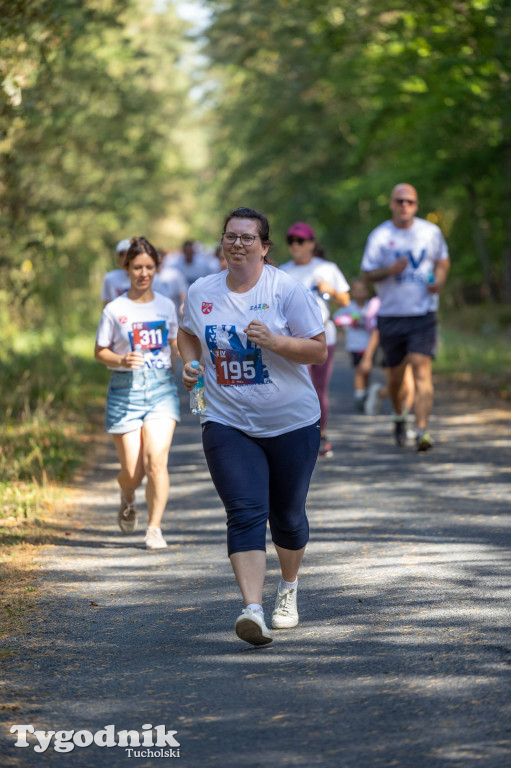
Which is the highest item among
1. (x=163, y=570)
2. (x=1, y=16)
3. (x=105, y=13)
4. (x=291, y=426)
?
Answer: (x=105, y=13)

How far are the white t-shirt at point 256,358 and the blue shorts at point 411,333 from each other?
5.88 meters

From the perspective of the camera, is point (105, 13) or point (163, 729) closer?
point (163, 729)

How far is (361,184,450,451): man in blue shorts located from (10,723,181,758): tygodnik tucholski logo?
7.35 meters

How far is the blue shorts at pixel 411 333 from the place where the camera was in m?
11.4

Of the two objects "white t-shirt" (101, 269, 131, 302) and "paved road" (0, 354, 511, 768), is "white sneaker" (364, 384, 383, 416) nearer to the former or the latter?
"white t-shirt" (101, 269, 131, 302)

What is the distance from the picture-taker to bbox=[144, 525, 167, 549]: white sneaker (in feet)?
26.2

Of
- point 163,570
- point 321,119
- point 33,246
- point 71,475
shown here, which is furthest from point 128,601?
point 321,119

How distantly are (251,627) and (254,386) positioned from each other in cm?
111

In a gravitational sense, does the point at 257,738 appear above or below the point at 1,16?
below

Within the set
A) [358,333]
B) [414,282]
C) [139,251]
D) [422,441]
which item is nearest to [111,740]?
[139,251]


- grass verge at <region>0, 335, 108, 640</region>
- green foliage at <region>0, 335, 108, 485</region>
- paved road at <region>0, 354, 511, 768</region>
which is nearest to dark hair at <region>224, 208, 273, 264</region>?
paved road at <region>0, 354, 511, 768</region>

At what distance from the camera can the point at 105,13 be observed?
1675cm

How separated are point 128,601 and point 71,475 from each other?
4740 mm

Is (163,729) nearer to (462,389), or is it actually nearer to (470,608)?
(470,608)
